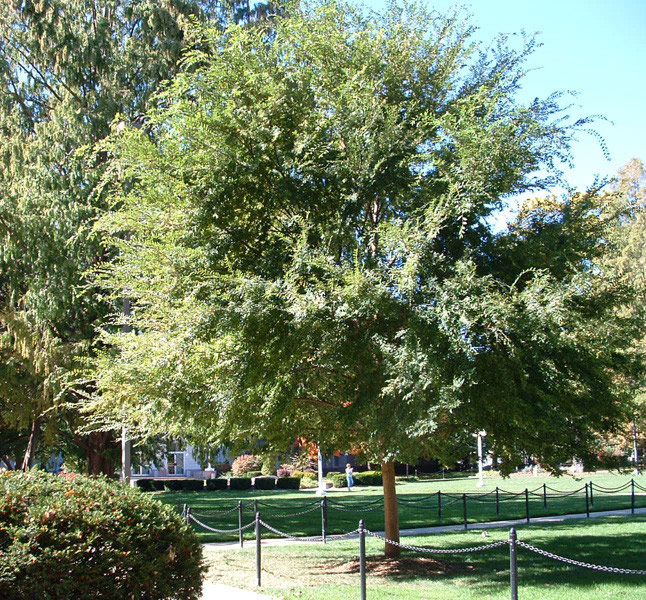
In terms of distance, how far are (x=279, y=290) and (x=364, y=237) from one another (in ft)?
8.19

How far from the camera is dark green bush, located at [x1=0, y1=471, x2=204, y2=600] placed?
6562 mm

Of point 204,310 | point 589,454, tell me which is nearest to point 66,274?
point 204,310

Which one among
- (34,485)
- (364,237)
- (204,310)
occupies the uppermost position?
(364,237)

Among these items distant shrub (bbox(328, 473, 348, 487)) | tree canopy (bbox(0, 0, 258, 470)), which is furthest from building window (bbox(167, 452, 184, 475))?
tree canopy (bbox(0, 0, 258, 470))

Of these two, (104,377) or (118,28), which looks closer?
(104,377)

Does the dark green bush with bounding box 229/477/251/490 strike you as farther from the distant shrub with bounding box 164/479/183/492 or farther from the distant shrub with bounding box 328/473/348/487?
the distant shrub with bounding box 328/473/348/487

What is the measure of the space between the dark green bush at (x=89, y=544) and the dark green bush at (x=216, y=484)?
40.8 meters

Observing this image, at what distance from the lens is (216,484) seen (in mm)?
47719

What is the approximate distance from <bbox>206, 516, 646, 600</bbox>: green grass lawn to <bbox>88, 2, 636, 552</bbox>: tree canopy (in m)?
1.99

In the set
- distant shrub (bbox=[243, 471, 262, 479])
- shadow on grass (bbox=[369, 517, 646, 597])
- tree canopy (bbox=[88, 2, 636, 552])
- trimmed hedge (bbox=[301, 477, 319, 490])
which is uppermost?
tree canopy (bbox=[88, 2, 636, 552])

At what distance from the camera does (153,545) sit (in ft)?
24.5

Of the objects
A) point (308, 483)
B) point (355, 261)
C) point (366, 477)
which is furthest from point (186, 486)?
point (355, 261)

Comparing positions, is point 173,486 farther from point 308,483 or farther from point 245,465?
point 245,465

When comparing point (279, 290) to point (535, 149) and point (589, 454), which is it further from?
point (589, 454)
